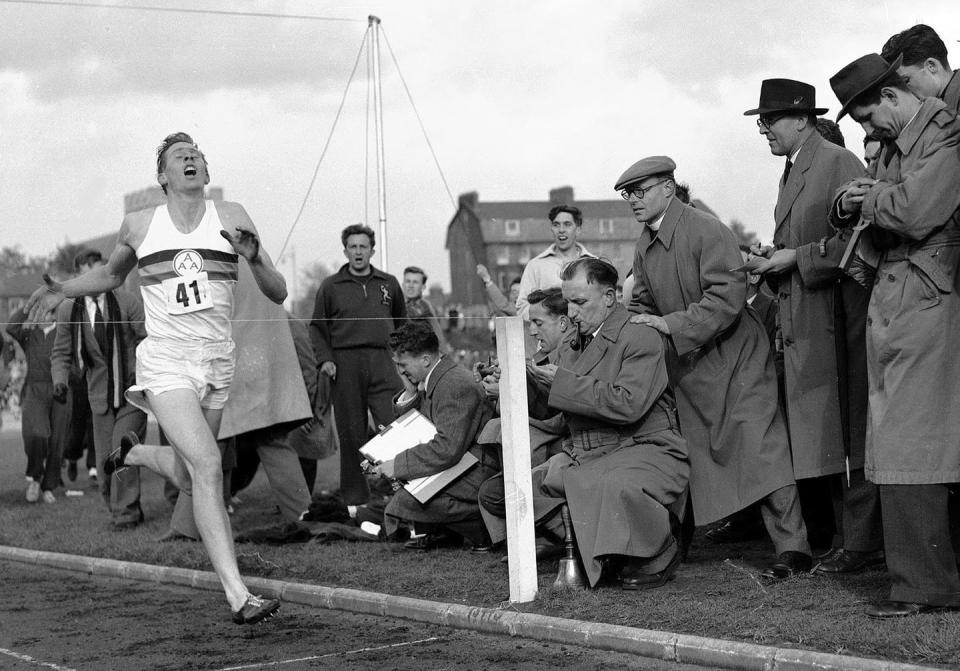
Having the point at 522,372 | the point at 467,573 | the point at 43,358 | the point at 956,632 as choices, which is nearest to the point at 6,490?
the point at 43,358

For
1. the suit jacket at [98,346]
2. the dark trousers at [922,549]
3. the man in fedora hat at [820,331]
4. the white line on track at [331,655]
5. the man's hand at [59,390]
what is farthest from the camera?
the man's hand at [59,390]

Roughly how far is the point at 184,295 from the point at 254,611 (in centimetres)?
174

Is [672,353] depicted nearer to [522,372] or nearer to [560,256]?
[522,372]

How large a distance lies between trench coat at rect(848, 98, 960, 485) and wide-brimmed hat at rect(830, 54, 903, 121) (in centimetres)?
25

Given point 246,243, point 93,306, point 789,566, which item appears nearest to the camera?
point 789,566

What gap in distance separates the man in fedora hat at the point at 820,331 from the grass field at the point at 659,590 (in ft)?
1.23

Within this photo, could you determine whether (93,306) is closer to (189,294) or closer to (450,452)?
Answer: (450,452)

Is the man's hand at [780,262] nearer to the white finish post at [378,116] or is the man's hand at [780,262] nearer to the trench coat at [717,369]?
the trench coat at [717,369]

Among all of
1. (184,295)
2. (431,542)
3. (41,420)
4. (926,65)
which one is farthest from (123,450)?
(926,65)

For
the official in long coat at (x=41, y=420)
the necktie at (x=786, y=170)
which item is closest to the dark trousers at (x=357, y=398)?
the official in long coat at (x=41, y=420)

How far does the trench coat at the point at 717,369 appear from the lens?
281 inches

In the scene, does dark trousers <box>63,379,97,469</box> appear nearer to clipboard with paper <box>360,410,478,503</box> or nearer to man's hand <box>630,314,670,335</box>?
clipboard with paper <box>360,410,478,503</box>

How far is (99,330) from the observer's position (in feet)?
39.9

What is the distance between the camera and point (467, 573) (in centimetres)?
795
